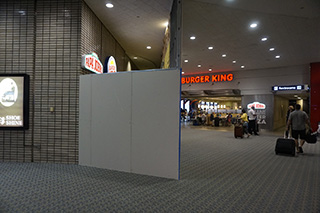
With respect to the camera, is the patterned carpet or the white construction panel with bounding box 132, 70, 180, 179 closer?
the patterned carpet

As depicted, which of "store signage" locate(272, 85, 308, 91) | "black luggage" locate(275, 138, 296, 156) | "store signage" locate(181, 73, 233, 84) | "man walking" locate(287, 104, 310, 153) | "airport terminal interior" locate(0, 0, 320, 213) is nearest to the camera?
"airport terminal interior" locate(0, 0, 320, 213)

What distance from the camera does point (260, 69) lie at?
1284 centimetres

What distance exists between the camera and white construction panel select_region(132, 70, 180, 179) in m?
3.71

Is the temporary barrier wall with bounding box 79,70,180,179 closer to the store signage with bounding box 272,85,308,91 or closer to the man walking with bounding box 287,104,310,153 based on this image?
the man walking with bounding box 287,104,310,153

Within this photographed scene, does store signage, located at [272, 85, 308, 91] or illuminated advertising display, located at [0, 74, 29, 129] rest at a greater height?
store signage, located at [272, 85, 308, 91]

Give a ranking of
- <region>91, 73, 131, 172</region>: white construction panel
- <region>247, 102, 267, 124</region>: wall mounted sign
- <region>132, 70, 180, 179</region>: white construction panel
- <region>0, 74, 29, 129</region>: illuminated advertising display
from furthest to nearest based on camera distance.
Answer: <region>247, 102, 267, 124</region>: wall mounted sign, <region>0, 74, 29, 129</region>: illuminated advertising display, <region>91, 73, 131, 172</region>: white construction panel, <region>132, 70, 180, 179</region>: white construction panel

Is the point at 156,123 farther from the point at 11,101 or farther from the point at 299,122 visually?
the point at 299,122

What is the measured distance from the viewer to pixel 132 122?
4109 millimetres

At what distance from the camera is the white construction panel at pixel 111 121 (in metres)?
4.16

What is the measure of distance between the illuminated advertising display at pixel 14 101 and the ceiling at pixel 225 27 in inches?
102

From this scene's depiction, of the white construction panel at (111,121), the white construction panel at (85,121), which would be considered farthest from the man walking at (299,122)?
the white construction panel at (85,121)

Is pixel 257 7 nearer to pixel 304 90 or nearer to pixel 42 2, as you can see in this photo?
pixel 42 2

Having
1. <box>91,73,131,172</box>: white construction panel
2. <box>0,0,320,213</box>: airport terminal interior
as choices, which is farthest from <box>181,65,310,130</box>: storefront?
<box>91,73,131,172</box>: white construction panel

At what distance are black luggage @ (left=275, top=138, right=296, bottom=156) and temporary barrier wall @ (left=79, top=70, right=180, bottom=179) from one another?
3.94m
